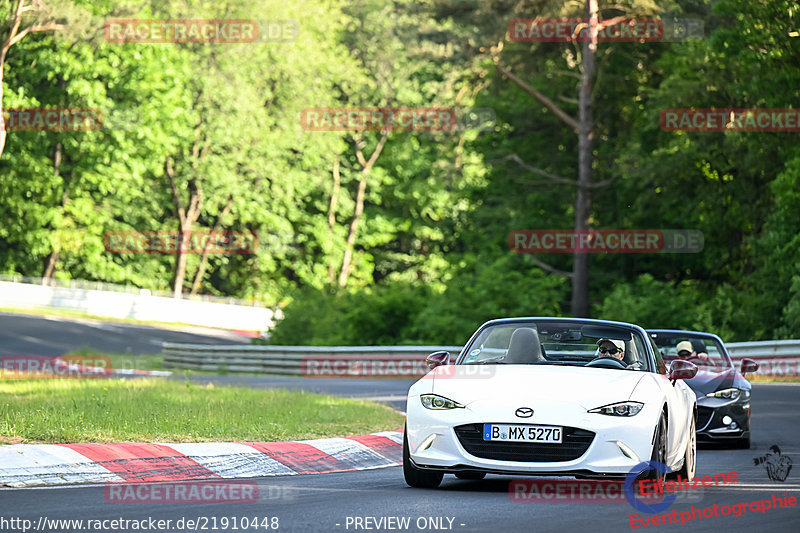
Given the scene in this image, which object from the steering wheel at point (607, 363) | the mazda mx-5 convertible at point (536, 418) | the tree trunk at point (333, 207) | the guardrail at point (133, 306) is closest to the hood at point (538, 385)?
the mazda mx-5 convertible at point (536, 418)

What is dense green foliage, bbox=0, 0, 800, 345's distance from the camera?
37156 mm

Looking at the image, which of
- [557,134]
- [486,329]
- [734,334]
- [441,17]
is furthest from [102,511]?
[557,134]

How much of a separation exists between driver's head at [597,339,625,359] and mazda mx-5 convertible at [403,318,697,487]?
193 mm

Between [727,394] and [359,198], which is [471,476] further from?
[359,198]

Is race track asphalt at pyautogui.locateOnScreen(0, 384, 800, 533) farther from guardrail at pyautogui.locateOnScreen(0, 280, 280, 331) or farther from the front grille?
guardrail at pyautogui.locateOnScreen(0, 280, 280, 331)

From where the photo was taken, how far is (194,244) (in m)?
71.0

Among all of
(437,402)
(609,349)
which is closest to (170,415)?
(437,402)

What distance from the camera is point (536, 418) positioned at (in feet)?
30.9

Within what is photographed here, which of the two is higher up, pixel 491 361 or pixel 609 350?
pixel 609 350

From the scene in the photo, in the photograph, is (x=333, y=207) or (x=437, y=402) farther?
(x=333, y=207)

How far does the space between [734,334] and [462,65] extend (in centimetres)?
1257

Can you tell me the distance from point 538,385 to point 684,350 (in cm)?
724

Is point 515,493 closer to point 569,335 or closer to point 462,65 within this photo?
point 569,335

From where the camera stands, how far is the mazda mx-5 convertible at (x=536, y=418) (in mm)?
9352
